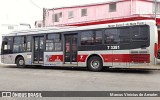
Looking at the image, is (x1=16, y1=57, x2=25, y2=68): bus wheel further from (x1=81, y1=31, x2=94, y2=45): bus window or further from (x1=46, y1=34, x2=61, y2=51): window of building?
(x1=81, y1=31, x2=94, y2=45): bus window

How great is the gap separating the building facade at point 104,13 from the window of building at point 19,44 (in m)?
10.9

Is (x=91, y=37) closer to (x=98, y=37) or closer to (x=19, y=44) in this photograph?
(x=98, y=37)

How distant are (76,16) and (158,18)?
9.71 meters

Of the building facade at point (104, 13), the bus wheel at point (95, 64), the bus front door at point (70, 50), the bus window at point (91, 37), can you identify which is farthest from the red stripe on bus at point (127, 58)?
the building facade at point (104, 13)

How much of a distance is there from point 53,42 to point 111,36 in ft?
14.6

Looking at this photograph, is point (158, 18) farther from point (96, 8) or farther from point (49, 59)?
point (49, 59)

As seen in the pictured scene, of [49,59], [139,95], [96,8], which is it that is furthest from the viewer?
[96,8]

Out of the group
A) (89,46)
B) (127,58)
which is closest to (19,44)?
(89,46)

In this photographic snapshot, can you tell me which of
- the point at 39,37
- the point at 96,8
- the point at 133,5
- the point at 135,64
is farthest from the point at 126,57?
the point at 96,8

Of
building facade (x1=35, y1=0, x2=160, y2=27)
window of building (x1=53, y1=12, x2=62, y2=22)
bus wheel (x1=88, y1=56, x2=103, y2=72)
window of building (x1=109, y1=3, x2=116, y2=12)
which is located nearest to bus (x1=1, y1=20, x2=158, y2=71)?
bus wheel (x1=88, y1=56, x2=103, y2=72)

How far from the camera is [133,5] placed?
25.8 meters

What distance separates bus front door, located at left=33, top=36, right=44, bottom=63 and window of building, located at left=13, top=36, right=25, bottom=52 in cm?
125

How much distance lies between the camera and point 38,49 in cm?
1831

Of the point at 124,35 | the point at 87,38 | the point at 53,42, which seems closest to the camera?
the point at 124,35
